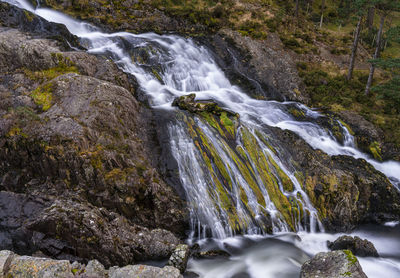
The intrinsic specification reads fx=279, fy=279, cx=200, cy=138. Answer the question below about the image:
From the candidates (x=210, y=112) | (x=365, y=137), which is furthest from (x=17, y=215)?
(x=365, y=137)

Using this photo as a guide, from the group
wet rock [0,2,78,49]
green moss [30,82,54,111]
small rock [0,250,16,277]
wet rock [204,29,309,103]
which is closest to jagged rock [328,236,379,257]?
small rock [0,250,16,277]

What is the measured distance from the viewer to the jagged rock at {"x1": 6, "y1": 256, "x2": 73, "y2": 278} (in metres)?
6.59

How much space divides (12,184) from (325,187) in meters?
12.7

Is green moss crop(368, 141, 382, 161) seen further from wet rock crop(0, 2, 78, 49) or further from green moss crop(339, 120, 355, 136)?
wet rock crop(0, 2, 78, 49)

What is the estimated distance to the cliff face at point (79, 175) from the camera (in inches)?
337

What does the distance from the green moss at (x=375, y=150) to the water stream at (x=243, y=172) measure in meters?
0.50

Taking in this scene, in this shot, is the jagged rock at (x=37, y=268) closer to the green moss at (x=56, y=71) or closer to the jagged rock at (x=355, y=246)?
the green moss at (x=56, y=71)

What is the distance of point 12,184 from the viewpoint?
9.68m

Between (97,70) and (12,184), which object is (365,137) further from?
(12,184)

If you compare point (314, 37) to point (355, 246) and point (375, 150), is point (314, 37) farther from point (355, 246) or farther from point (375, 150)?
point (355, 246)

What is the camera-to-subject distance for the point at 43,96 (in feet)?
39.1

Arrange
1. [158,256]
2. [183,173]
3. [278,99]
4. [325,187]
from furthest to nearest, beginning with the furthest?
1. [278,99]
2. [325,187]
3. [183,173]
4. [158,256]

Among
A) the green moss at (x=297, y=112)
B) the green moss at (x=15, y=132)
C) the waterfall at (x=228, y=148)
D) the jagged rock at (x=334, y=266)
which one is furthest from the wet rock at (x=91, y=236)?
the green moss at (x=297, y=112)

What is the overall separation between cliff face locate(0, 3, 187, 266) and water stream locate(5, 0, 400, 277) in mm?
1401
